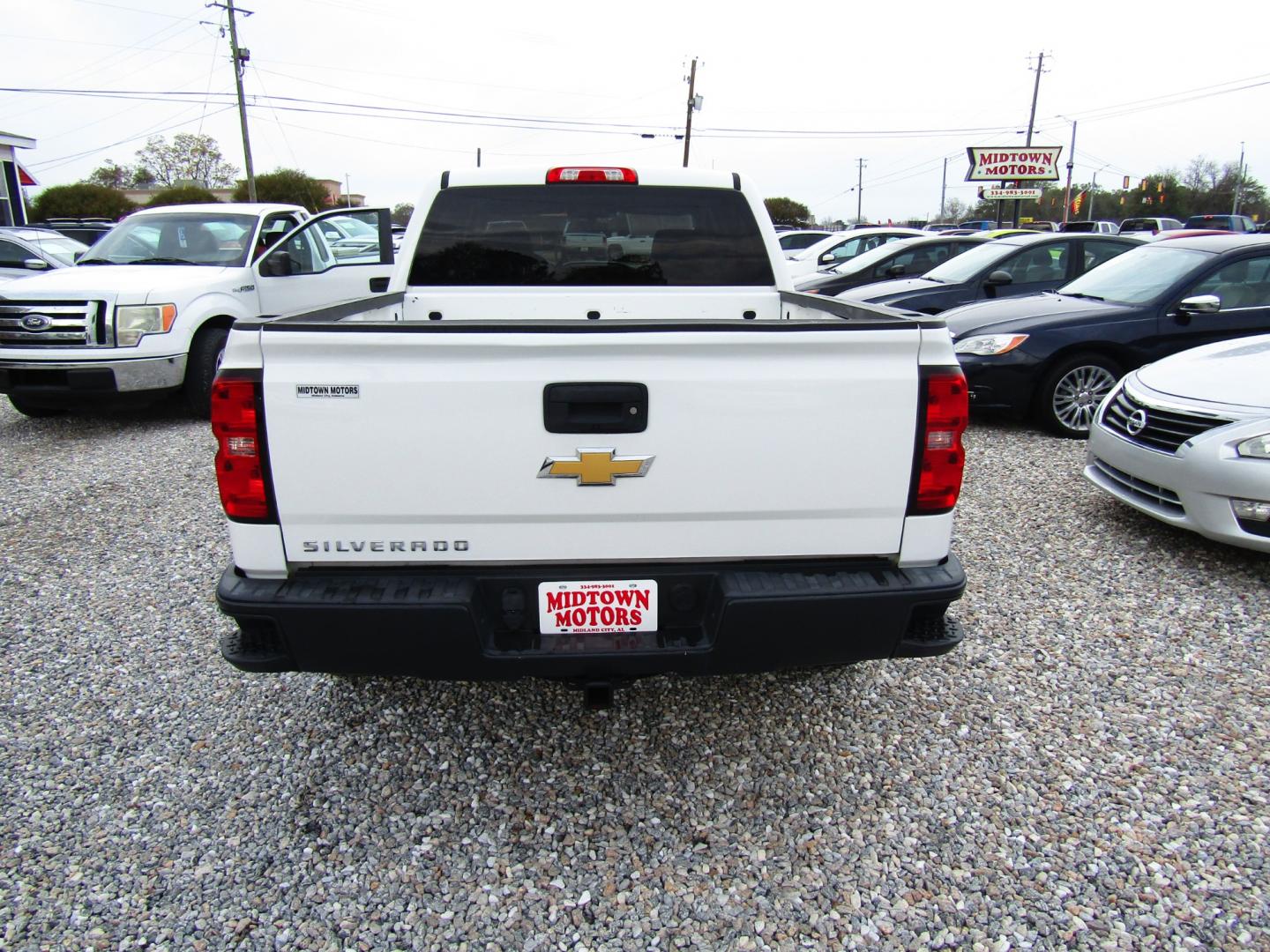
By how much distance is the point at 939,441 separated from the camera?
2.37 m

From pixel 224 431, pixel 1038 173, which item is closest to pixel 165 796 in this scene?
pixel 224 431

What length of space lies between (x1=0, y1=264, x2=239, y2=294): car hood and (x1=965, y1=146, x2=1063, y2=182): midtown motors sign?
27.4 m

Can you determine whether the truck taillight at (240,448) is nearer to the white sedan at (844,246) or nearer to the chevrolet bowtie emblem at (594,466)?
the chevrolet bowtie emblem at (594,466)

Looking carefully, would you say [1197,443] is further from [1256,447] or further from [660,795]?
[660,795]

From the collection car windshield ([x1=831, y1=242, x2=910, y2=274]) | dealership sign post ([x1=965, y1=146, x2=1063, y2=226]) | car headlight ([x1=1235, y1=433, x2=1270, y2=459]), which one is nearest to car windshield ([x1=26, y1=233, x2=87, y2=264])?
car windshield ([x1=831, y1=242, x2=910, y2=274])

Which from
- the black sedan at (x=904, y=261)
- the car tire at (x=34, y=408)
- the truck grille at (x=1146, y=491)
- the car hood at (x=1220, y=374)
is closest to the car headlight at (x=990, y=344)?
the car hood at (x=1220, y=374)

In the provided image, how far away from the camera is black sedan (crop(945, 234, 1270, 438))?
6945mm

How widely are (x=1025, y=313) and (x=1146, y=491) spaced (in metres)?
3.13

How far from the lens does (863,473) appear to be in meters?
2.36

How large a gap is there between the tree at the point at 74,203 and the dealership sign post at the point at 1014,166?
131ft

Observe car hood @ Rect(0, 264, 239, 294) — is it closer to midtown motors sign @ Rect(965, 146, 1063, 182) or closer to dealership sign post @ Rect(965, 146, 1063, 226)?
dealership sign post @ Rect(965, 146, 1063, 226)

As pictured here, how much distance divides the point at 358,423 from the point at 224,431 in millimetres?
363

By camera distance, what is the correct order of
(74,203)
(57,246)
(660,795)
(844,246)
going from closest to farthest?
(660,795) → (57,246) → (844,246) → (74,203)

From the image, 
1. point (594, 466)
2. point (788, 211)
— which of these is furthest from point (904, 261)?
point (788, 211)
